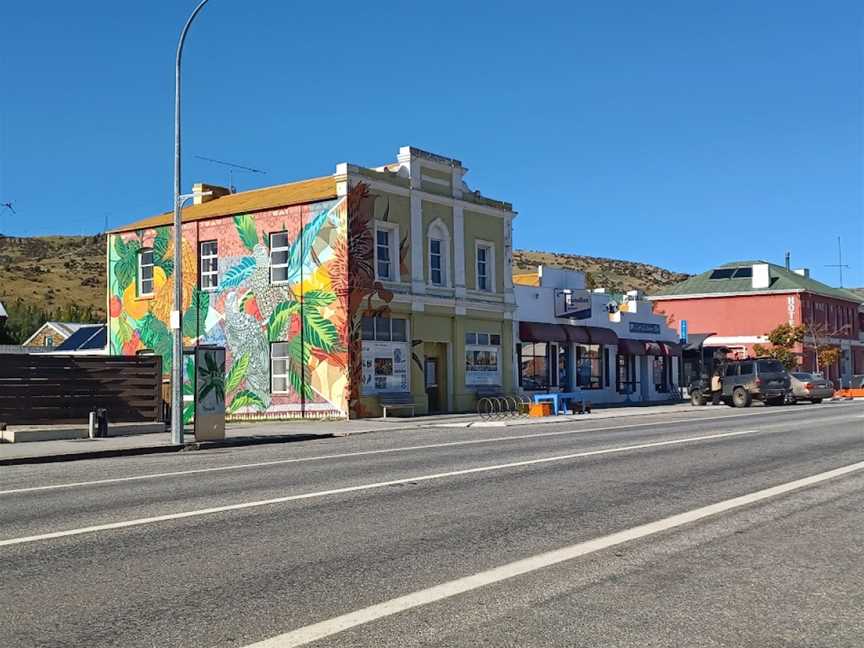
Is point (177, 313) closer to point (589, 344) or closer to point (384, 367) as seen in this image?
point (384, 367)

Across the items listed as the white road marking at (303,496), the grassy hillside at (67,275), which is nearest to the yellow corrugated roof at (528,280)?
the white road marking at (303,496)

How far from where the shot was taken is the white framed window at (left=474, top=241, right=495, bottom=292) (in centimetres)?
3991

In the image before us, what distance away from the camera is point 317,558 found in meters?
7.71

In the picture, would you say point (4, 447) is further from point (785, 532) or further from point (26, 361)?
point (785, 532)

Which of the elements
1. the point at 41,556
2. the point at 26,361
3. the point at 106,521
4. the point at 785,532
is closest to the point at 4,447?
the point at 26,361

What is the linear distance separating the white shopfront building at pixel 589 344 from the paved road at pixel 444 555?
91.7 feet

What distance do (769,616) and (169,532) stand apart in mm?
5324

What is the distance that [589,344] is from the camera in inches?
1815

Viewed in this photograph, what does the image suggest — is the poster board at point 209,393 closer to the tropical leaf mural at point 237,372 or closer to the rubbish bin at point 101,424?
the rubbish bin at point 101,424

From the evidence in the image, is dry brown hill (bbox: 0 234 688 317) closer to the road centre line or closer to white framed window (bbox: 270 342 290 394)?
white framed window (bbox: 270 342 290 394)

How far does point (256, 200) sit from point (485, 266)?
31.0 feet

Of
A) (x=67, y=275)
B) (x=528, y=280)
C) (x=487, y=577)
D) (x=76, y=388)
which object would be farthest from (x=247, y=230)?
(x=67, y=275)

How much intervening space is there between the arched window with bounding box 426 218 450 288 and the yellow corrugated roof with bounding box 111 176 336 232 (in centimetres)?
440

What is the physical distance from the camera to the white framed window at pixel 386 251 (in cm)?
3494
